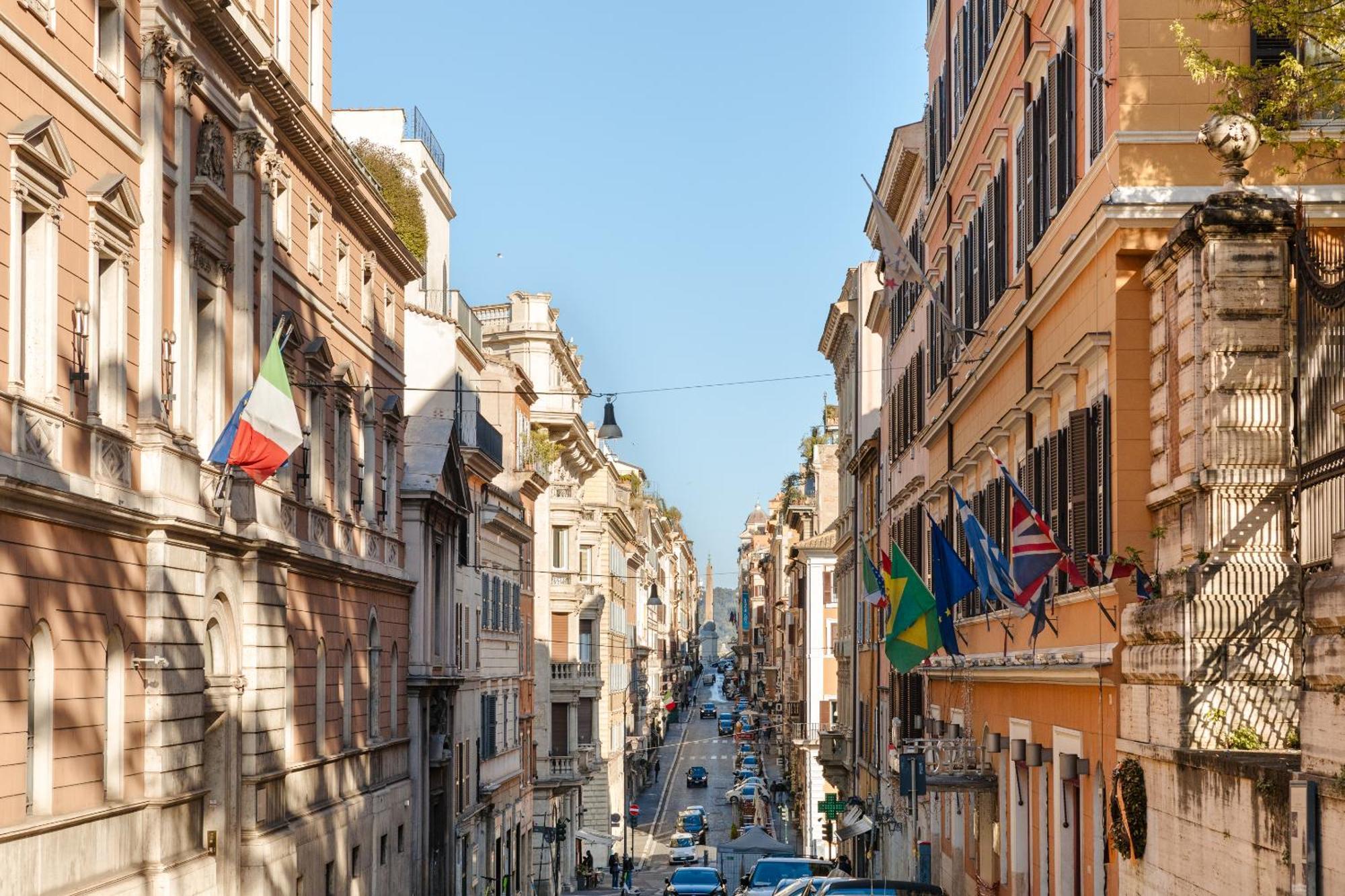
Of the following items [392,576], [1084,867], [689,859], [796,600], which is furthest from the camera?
[796,600]

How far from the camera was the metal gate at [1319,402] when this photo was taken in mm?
14156

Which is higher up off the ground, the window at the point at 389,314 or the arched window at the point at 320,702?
the window at the point at 389,314

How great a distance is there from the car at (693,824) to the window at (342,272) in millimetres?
54061

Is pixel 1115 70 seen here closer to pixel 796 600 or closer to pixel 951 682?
pixel 951 682

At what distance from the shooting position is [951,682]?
1286 inches

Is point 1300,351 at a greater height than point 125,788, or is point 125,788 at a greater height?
point 1300,351

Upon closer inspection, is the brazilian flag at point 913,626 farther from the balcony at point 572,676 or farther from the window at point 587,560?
the window at point 587,560

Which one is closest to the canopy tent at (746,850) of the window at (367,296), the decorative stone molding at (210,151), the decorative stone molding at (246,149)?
the window at (367,296)

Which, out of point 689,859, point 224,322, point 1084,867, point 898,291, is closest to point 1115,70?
point 1084,867

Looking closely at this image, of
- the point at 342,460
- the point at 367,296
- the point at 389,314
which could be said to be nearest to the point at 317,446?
the point at 342,460

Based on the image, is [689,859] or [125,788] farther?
[689,859]

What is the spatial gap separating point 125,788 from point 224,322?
7301 mm

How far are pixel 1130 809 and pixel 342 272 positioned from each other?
21667 mm

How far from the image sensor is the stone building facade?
61.4 feet
